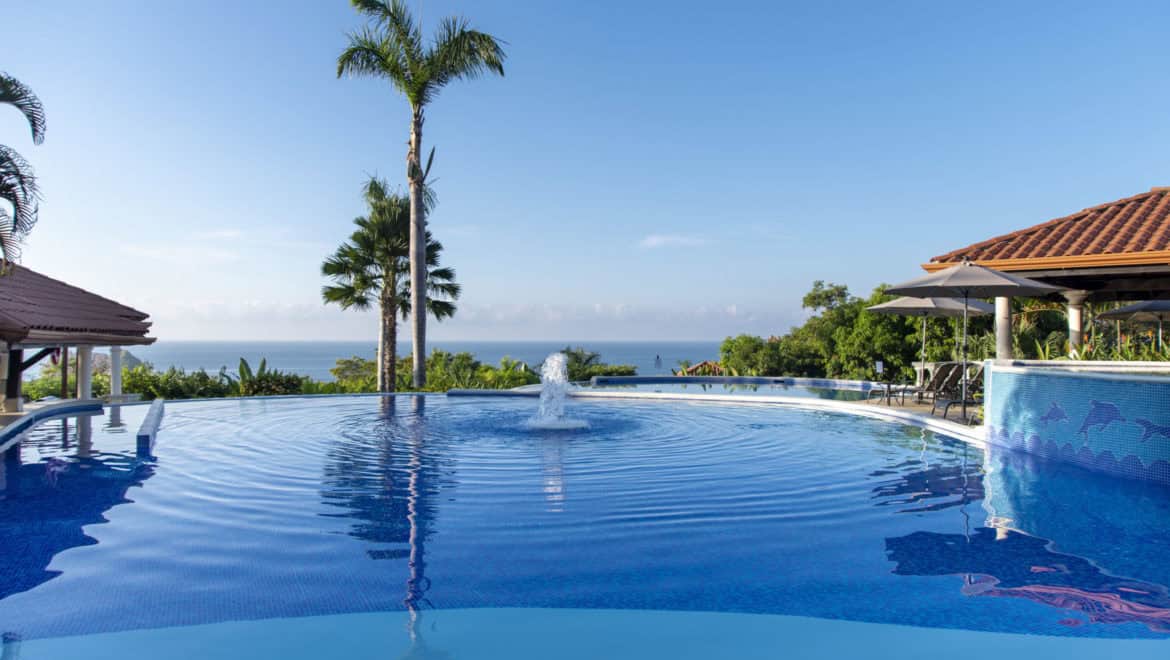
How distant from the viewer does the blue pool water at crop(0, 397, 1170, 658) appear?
3799 mm

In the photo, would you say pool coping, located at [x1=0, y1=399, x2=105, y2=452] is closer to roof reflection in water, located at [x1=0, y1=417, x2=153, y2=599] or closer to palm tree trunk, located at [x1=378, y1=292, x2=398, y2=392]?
roof reflection in water, located at [x1=0, y1=417, x2=153, y2=599]

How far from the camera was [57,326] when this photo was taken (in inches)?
534

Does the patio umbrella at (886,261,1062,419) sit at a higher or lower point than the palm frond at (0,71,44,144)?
lower

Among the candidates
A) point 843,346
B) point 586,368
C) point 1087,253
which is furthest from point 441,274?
point 1087,253

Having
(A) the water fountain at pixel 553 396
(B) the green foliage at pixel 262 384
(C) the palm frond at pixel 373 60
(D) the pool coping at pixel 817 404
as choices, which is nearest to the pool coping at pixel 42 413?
(B) the green foliage at pixel 262 384

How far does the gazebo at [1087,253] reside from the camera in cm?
1067

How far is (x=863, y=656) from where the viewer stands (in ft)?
10.7

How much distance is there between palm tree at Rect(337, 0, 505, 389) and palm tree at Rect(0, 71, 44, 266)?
9.58m

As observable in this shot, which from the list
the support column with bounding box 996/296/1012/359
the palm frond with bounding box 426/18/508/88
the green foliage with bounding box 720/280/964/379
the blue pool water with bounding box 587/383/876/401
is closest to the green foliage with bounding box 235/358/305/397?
the blue pool water with bounding box 587/383/876/401

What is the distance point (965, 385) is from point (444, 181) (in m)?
15.6

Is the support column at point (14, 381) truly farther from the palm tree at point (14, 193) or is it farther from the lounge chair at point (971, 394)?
the lounge chair at point (971, 394)

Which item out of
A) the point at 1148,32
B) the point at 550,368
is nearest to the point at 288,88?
the point at 550,368

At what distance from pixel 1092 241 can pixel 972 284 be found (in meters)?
3.25

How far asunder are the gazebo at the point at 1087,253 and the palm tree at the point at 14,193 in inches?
605
